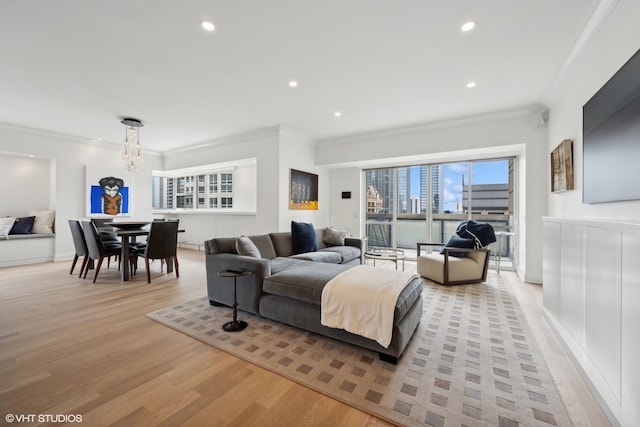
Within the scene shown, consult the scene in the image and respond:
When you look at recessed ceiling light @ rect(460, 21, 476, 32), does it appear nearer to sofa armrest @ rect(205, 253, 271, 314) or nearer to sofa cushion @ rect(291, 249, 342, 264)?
sofa armrest @ rect(205, 253, 271, 314)

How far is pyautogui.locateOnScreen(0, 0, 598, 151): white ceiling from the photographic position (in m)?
2.17

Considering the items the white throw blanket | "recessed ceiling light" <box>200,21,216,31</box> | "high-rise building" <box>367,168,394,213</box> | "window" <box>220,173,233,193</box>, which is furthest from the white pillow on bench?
"high-rise building" <box>367,168,394,213</box>

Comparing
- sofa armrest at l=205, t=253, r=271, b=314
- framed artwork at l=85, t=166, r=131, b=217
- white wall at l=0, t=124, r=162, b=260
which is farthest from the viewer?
framed artwork at l=85, t=166, r=131, b=217

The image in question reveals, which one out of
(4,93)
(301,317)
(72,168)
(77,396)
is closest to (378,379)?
(301,317)

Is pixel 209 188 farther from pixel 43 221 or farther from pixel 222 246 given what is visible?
pixel 222 246

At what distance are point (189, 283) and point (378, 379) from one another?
3361 mm

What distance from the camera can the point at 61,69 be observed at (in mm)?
3061

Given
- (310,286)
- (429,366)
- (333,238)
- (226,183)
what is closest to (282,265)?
(310,286)

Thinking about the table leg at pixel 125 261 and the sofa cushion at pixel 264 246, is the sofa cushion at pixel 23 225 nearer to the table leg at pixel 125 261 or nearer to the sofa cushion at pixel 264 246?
the table leg at pixel 125 261

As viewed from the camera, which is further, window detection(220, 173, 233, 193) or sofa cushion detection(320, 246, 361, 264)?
window detection(220, 173, 233, 193)

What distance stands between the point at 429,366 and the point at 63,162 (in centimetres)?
793

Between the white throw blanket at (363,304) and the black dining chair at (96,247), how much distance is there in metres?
3.93

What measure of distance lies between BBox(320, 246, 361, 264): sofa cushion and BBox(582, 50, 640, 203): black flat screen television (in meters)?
3.03

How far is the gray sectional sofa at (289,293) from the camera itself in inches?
79.4
